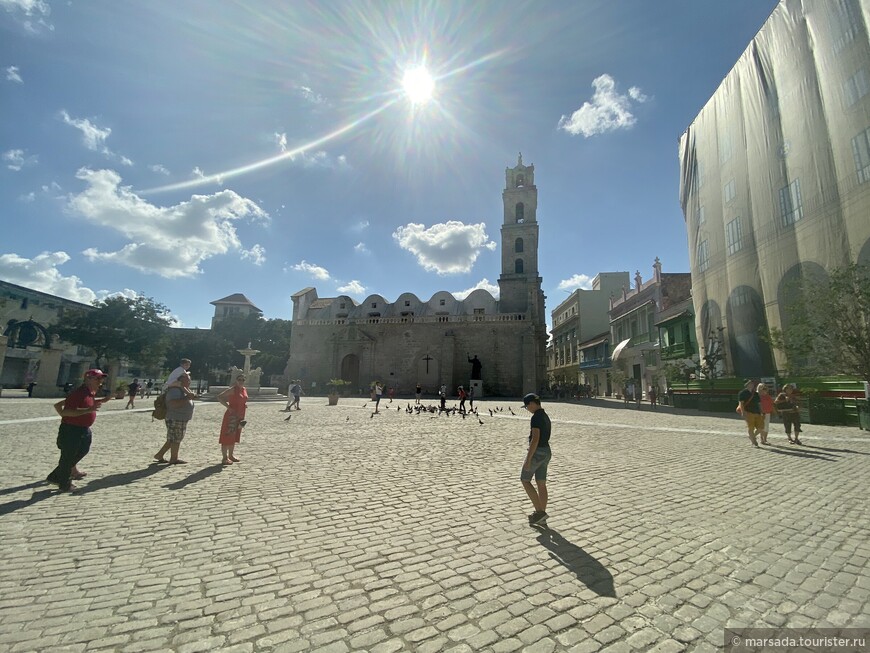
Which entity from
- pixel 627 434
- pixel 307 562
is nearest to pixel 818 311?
pixel 627 434

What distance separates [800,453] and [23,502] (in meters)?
13.1

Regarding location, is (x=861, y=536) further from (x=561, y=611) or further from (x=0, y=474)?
(x=0, y=474)

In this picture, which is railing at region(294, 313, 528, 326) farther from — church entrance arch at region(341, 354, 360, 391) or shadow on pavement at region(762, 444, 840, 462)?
shadow on pavement at region(762, 444, 840, 462)

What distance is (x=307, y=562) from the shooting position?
3.15m

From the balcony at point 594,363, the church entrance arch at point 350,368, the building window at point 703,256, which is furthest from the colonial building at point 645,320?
the church entrance arch at point 350,368

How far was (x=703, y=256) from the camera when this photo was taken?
2273 centimetres

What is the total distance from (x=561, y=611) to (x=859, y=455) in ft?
30.7

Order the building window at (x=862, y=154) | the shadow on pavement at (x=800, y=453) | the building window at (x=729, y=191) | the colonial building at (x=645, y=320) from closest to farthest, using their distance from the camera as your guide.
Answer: the shadow on pavement at (x=800, y=453)
the building window at (x=862, y=154)
the building window at (x=729, y=191)
the colonial building at (x=645, y=320)

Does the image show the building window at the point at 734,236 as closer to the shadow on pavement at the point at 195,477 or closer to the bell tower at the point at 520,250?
the bell tower at the point at 520,250

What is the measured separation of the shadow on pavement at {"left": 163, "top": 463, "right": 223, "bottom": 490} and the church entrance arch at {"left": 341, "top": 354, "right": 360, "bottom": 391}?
3328 centimetres

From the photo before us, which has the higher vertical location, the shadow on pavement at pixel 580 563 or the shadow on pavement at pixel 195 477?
the shadow on pavement at pixel 580 563

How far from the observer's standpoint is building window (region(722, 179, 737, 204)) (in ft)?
65.7

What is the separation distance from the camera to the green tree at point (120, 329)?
31.4 m

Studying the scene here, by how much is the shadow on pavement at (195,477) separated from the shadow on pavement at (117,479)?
2.10 ft
